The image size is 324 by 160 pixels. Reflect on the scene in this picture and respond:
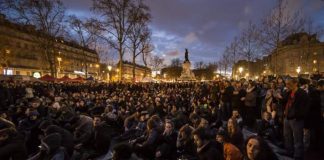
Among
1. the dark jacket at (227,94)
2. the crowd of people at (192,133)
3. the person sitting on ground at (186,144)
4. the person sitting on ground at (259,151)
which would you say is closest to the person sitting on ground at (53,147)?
the crowd of people at (192,133)

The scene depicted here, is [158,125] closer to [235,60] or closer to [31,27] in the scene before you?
[31,27]

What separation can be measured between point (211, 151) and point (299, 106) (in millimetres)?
2410

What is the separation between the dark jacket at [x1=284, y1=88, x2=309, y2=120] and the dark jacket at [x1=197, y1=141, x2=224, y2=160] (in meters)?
1.93

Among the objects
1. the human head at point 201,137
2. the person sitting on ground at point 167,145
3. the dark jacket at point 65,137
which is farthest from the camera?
the person sitting on ground at point 167,145

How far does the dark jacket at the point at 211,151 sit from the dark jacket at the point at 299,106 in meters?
1.93

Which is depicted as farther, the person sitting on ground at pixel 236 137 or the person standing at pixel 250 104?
the person standing at pixel 250 104

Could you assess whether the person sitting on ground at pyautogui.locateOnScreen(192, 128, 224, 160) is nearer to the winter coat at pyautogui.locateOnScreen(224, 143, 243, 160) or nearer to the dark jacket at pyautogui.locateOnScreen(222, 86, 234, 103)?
the winter coat at pyautogui.locateOnScreen(224, 143, 243, 160)

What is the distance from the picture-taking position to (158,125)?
793cm

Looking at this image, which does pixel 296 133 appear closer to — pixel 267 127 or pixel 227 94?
pixel 267 127

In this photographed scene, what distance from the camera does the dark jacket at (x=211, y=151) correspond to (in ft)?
18.3

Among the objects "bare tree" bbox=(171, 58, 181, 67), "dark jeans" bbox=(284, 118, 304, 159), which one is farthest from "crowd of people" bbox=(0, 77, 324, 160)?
"bare tree" bbox=(171, 58, 181, 67)

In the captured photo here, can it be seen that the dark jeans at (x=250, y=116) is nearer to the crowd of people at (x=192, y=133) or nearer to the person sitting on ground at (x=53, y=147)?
the crowd of people at (x=192, y=133)

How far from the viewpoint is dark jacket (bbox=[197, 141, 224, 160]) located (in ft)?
18.3

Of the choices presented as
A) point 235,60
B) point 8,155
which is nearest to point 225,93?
point 8,155
